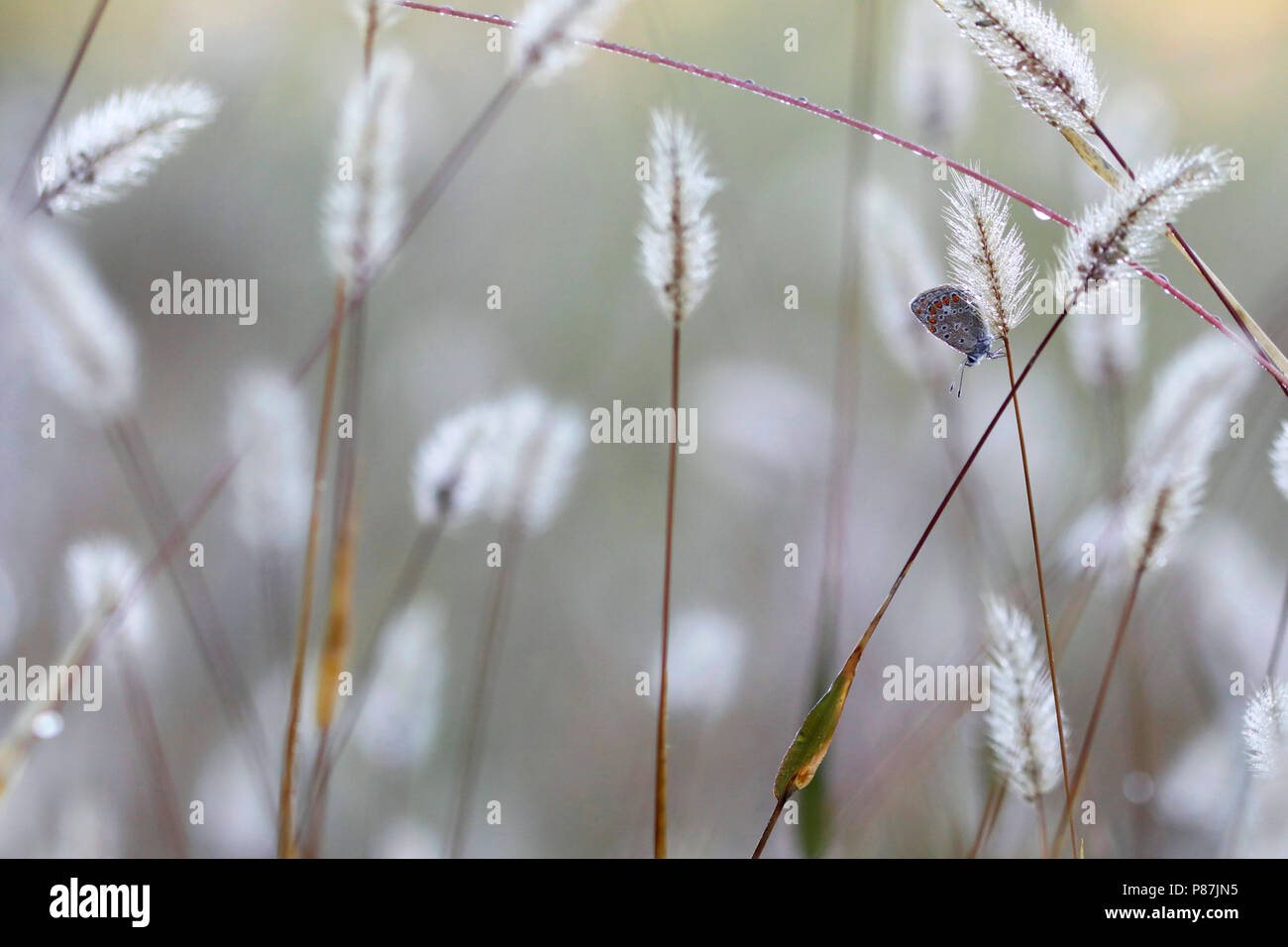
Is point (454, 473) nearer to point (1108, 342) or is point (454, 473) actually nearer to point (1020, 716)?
point (1020, 716)

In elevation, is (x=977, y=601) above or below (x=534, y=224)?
below

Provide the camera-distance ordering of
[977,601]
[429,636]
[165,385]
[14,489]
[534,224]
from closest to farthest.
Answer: [429,636] < [977,601] < [14,489] < [165,385] < [534,224]

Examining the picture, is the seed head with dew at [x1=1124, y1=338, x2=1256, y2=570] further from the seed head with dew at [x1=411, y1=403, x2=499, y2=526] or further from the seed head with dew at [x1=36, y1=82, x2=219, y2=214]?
the seed head with dew at [x1=36, y1=82, x2=219, y2=214]

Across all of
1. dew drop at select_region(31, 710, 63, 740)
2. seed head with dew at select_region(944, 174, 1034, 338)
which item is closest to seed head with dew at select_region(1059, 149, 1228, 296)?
seed head with dew at select_region(944, 174, 1034, 338)

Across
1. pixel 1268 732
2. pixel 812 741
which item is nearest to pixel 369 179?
pixel 812 741

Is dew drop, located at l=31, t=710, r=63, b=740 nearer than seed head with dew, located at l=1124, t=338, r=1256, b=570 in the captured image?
Yes

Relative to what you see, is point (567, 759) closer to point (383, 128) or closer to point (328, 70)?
point (383, 128)

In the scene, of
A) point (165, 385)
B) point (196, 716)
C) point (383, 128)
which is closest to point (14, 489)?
point (165, 385)
